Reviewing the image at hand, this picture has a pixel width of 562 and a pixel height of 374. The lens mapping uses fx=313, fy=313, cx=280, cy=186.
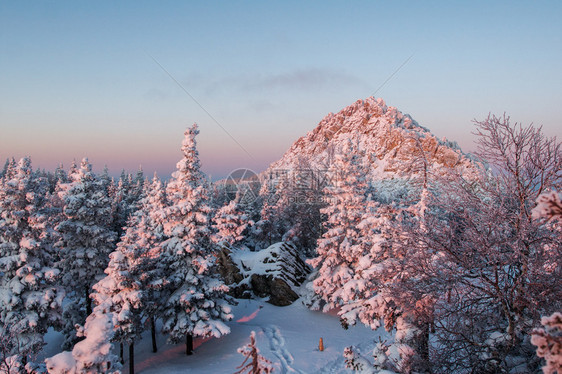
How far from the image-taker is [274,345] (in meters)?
21.2

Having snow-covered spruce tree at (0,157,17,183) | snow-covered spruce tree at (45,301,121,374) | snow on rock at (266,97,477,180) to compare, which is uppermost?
snow on rock at (266,97,477,180)

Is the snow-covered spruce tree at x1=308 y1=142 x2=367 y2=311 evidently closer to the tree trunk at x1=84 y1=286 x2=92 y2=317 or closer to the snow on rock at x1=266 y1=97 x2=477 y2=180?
the tree trunk at x1=84 y1=286 x2=92 y2=317

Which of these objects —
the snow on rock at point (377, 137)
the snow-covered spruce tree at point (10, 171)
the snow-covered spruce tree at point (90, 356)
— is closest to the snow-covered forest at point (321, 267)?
the snow-covered spruce tree at point (90, 356)

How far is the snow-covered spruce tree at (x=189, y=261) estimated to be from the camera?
18.9 metres

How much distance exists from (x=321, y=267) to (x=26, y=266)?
19.2 metres

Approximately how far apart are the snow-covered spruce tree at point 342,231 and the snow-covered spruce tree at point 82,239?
1594 cm

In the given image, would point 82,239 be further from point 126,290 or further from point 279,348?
point 279,348

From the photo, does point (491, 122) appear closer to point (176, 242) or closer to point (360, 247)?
point (360, 247)

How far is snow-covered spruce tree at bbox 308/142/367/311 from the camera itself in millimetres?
23828

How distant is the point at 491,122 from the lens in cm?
703

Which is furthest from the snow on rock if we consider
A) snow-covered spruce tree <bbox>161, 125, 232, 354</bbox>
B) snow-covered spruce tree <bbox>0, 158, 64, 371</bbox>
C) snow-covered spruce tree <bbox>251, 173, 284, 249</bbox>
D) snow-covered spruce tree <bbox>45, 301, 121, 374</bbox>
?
snow-covered spruce tree <bbox>45, 301, 121, 374</bbox>

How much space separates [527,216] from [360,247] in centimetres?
1633

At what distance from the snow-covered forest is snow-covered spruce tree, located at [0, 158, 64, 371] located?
90mm

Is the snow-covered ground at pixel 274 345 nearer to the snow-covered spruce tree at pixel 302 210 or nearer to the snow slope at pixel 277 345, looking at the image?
the snow slope at pixel 277 345
